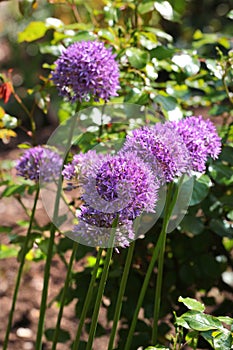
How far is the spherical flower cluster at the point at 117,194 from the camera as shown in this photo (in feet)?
3.05

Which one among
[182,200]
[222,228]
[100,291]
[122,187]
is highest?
[122,187]

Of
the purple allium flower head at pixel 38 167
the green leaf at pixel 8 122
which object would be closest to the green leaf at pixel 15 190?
the green leaf at pixel 8 122

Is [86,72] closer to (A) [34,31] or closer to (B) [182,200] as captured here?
(B) [182,200]

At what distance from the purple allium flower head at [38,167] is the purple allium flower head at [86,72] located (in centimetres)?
17

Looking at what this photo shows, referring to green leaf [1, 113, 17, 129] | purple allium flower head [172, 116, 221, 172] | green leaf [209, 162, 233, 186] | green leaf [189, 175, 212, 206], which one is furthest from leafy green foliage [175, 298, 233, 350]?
green leaf [1, 113, 17, 129]

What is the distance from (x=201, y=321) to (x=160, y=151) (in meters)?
0.28

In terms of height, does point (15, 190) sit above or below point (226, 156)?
below

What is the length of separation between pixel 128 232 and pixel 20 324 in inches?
66.1

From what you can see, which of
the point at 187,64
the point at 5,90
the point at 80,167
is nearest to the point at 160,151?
the point at 80,167

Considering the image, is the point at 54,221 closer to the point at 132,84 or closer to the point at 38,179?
the point at 38,179

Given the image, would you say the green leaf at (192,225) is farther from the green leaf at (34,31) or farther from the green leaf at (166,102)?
the green leaf at (34,31)

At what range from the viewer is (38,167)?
135 centimetres

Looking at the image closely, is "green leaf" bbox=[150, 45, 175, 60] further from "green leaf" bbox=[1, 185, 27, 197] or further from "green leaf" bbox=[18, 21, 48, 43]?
"green leaf" bbox=[1, 185, 27, 197]

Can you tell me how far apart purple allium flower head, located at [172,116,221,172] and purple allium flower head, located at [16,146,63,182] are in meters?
0.35
